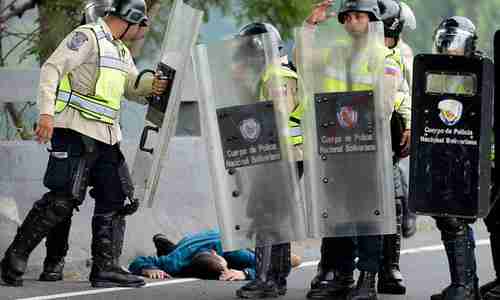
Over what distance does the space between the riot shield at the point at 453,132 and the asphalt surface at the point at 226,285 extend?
1133 millimetres

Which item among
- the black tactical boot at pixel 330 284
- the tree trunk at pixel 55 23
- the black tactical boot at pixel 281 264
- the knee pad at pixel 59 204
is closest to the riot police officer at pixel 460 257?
the black tactical boot at pixel 330 284

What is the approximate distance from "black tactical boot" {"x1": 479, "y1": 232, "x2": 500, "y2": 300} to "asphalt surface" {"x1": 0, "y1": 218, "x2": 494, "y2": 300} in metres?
0.36

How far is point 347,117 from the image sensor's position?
8914 millimetres

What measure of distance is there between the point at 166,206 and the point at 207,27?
2830 millimetres

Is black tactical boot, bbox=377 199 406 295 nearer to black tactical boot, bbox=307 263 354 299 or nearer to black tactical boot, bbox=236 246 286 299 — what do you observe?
black tactical boot, bbox=307 263 354 299

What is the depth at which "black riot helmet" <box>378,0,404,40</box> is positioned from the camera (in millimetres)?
9680

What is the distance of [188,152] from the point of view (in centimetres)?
1202

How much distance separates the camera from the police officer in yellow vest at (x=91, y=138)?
9672 mm

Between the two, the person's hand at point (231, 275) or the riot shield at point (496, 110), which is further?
the person's hand at point (231, 275)

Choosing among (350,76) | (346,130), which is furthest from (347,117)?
(350,76)

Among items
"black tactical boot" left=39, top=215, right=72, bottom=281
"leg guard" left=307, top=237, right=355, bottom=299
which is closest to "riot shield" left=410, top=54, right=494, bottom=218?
"leg guard" left=307, top=237, right=355, bottom=299

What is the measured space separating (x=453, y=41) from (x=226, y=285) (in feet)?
6.93

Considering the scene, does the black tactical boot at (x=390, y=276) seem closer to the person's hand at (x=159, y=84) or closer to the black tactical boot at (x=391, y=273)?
the black tactical boot at (x=391, y=273)

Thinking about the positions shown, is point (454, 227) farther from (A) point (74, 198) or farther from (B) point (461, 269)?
(A) point (74, 198)
